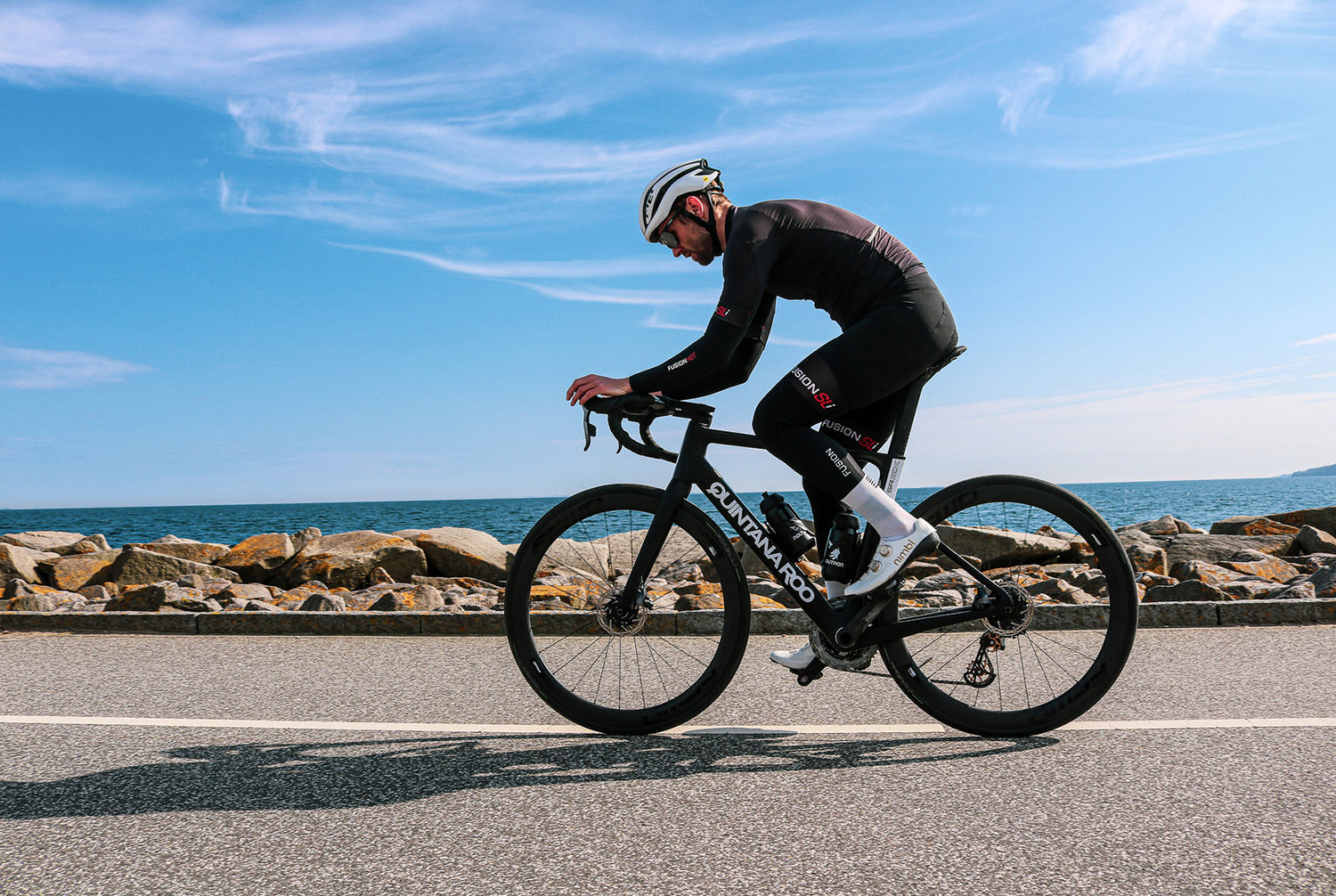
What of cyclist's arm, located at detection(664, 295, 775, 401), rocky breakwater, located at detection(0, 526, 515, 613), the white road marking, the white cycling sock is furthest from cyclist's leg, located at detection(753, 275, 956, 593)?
rocky breakwater, located at detection(0, 526, 515, 613)

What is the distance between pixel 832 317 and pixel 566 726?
207 centimetres

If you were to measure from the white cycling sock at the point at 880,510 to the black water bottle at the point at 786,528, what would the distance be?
268mm

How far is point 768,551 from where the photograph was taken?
3.68 metres

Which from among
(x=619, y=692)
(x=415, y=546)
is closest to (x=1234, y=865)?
(x=619, y=692)

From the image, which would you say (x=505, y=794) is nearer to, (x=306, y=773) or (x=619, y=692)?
(x=306, y=773)

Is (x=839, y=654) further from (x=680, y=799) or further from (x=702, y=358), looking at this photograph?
(x=702, y=358)

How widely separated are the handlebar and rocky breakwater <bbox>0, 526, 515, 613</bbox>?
18.3ft

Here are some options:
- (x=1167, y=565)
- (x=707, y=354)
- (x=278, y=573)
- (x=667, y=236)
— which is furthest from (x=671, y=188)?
(x=278, y=573)

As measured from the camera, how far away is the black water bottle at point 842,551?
3.58m

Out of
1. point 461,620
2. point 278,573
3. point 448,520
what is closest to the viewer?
point 461,620

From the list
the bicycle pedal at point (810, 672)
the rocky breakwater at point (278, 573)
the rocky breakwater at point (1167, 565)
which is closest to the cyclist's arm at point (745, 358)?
the rocky breakwater at point (1167, 565)

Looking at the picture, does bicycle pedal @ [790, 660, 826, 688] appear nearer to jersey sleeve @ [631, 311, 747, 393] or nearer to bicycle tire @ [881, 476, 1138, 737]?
bicycle tire @ [881, 476, 1138, 737]

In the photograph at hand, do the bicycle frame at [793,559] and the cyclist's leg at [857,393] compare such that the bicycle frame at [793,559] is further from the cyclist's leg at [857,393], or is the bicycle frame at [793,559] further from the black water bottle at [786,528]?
the cyclist's leg at [857,393]

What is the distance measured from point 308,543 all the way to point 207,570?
2.82 metres
